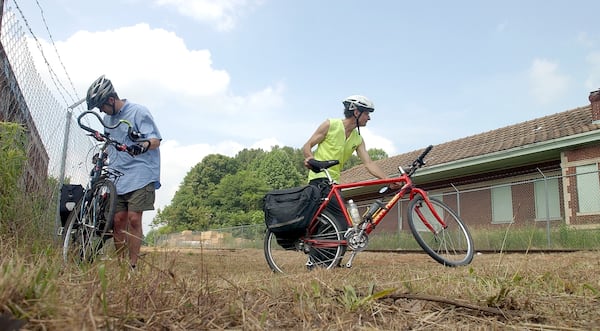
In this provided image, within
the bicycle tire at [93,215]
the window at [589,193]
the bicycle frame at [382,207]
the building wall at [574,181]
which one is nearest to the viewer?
the bicycle tire at [93,215]

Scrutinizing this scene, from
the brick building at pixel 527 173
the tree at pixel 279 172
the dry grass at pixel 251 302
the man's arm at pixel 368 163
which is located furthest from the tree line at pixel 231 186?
the dry grass at pixel 251 302

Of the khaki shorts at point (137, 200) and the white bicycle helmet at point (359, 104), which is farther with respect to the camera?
the white bicycle helmet at point (359, 104)

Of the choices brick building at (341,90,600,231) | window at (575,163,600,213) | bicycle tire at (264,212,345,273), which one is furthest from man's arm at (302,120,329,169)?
window at (575,163,600,213)

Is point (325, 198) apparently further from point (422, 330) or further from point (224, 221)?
point (224, 221)

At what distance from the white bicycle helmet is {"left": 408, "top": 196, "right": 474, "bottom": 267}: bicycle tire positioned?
1074 millimetres

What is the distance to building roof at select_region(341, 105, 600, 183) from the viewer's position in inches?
573

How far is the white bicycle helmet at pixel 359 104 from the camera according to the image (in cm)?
533

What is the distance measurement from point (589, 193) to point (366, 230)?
10779 mm

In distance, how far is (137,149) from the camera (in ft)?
14.0

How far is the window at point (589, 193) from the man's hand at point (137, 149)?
12.0 metres

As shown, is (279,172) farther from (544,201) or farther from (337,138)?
(337,138)

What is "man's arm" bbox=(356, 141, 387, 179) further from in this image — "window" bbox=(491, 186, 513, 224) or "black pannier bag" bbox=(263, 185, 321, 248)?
"window" bbox=(491, 186, 513, 224)

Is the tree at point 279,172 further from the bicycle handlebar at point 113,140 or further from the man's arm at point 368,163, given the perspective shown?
the bicycle handlebar at point 113,140

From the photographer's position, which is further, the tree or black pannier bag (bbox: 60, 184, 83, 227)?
the tree
